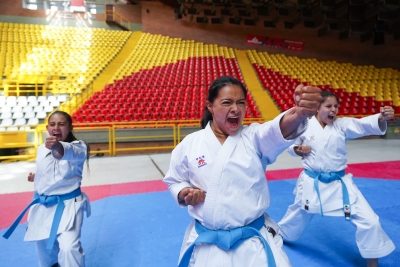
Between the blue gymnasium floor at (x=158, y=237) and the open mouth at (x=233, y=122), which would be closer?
the open mouth at (x=233, y=122)

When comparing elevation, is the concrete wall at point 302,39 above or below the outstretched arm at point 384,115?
above

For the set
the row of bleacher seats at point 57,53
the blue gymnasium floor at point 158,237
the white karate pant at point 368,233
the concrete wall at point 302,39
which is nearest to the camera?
the white karate pant at point 368,233

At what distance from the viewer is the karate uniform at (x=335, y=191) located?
2094 mm

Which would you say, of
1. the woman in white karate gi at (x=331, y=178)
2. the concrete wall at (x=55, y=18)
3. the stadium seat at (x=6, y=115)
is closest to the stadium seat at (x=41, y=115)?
the stadium seat at (x=6, y=115)

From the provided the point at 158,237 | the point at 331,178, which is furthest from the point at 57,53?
the point at 331,178

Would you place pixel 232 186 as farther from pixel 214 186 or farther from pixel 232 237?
pixel 232 237

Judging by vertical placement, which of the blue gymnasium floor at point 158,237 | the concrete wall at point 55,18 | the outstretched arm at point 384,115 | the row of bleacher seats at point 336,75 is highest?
the concrete wall at point 55,18

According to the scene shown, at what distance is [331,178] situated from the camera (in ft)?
7.75

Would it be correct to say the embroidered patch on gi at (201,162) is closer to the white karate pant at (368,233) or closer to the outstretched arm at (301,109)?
the outstretched arm at (301,109)

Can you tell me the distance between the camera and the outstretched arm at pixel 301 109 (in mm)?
1116

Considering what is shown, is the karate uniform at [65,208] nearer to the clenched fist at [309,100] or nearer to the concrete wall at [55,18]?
the clenched fist at [309,100]

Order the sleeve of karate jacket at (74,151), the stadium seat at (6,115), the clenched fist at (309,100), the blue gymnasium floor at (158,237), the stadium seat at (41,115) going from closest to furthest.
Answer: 1. the clenched fist at (309,100)
2. the sleeve of karate jacket at (74,151)
3. the blue gymnasium floor at (158,237)
4. the stadium seat at (6,115)
5. the stadium seat at (41,115)

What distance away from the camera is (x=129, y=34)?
17.9 m

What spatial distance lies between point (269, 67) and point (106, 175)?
1184 cm
